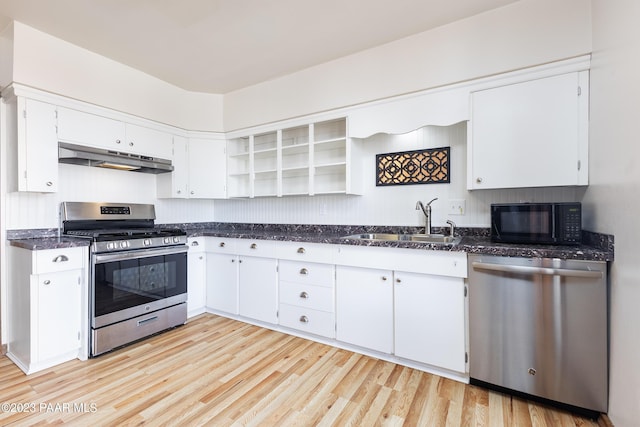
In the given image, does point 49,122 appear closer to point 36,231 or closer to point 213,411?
point 36,231

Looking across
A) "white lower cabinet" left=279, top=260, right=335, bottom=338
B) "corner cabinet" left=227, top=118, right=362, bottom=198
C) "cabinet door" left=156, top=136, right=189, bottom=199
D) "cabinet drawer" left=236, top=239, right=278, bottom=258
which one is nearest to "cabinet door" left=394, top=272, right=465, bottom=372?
"white lower cabinet" left=279, top=260, right=335, bottom=338

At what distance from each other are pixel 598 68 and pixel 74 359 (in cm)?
416

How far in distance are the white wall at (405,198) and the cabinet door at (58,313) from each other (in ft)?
6.43

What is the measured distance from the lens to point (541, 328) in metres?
1.69

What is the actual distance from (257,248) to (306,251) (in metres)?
0.58

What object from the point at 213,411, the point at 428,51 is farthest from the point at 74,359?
the point at 428,51

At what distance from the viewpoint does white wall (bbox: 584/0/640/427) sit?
4.30ft

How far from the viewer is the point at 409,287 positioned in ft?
6.97

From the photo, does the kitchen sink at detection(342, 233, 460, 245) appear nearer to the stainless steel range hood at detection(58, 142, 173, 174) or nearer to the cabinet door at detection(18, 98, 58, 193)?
the stainless steel range hood at detection(58, 142, 173, 174)

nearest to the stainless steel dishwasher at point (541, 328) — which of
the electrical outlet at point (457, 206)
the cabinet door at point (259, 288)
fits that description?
the electrical outlet at point (457, 206)

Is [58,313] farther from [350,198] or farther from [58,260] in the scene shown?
[350,198]

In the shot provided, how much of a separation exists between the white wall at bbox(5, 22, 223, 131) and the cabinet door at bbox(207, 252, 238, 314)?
5.44 ft

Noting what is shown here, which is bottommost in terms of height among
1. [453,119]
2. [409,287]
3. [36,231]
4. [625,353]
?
[625,353]

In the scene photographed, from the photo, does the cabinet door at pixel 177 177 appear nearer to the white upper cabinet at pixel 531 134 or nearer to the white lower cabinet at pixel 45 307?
the white lower cabinet at pixel 45 307
